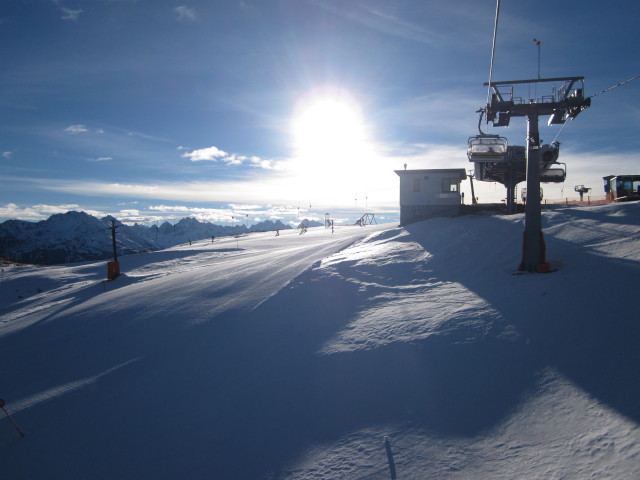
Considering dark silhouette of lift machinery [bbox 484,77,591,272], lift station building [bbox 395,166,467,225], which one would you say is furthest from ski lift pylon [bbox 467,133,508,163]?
lift station building [bbox 395,166,467,225]

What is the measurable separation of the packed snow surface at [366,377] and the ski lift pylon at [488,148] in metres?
3.23

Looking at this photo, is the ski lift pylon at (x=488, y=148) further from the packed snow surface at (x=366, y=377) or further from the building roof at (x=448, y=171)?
the building roof at (x=448, y=171)

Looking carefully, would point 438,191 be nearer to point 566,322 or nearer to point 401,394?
point 566,322

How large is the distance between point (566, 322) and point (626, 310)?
103cm

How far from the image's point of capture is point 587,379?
5418 mm

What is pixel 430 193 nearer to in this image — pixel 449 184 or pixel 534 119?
pixel 449 184

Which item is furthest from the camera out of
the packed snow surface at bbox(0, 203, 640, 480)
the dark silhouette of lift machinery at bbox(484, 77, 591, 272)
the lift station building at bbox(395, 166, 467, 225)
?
the lift station building at bbox(395, 166, 467, 225)

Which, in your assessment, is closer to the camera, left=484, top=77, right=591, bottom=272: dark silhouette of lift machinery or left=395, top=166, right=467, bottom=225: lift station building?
left=484, top=77, right=591, bottom=272: dark silhouette of lift machinery

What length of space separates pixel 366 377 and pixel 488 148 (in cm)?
1031

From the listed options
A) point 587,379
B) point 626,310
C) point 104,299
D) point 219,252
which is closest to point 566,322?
point 626,310

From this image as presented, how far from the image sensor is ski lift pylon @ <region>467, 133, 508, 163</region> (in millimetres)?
13297

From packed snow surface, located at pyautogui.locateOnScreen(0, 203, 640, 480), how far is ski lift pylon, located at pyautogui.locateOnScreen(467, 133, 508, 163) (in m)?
3.23

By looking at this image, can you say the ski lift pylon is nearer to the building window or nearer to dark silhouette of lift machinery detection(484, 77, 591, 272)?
dark silhouette of lift machinery detection(484, 77, 591, 272)

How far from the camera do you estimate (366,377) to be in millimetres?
7082
